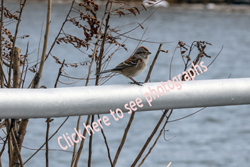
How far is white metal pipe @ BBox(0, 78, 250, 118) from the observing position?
1.13m

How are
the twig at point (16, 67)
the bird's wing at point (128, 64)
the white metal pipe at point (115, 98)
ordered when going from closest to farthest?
1. the white metal pipe at point (115, 98)
2. the twig at point (16, 67)
3. the bird's wing at point (128, 64)

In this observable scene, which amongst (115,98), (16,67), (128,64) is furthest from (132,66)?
(115,98)

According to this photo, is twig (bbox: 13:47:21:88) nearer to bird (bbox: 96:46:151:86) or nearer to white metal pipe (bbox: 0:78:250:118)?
bird (bbox: 96:46:151:86)

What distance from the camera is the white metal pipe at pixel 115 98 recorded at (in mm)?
1131

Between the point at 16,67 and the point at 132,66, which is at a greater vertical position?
the point at 16,67

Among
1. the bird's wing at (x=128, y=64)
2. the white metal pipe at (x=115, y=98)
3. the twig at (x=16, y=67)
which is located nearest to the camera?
the white metal pipe at (x=115, y=98)

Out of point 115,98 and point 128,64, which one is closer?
point 115,98

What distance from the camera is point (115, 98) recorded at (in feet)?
4.09

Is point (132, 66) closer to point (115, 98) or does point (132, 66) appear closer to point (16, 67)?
point (16, 67)

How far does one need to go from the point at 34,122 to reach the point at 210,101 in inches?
357

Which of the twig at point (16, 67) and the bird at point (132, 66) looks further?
the bird at point (132, 66)

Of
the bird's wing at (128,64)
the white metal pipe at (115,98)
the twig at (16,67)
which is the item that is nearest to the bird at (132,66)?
the bird's wing at (128,64)

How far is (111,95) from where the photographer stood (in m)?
1.25

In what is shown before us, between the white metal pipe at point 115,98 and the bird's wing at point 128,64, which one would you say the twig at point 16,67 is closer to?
the bird's wing at point 128,64
